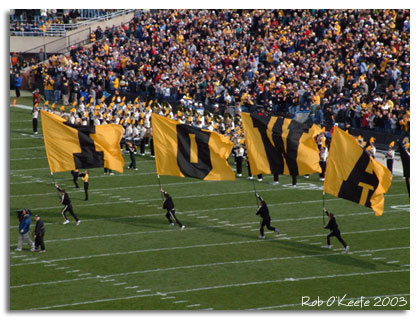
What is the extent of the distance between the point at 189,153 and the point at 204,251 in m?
2.45

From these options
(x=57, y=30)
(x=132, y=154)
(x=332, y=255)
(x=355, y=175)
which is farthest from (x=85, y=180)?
(x=57, y=30)

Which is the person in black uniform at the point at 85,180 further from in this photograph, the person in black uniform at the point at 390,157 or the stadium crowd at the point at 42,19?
the stadium crowd at the point at 42,19

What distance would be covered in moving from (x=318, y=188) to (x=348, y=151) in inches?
325

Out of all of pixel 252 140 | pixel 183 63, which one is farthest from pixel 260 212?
pixel 183 63

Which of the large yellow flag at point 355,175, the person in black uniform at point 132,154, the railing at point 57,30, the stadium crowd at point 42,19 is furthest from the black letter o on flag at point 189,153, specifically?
the stadium crowd at point 42,19

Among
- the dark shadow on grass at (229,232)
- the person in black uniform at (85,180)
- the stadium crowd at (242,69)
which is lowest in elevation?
the dark shadow on grass at (229,232)

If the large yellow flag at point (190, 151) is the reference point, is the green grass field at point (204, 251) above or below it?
below

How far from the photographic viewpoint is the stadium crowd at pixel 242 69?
39.8 metres

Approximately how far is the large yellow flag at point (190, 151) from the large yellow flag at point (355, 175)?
2.60m

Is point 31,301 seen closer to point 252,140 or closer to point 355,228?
point 252,140

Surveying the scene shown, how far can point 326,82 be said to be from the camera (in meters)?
41.1

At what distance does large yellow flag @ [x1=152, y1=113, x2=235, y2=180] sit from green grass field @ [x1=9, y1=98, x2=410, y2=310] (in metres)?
1.75

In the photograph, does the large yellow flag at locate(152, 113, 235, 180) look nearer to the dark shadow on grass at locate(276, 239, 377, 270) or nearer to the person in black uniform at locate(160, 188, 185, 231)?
the person in black uniform at locate(160, 188, 185, 231)

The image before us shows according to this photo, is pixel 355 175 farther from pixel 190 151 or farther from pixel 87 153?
pixel 87 153
